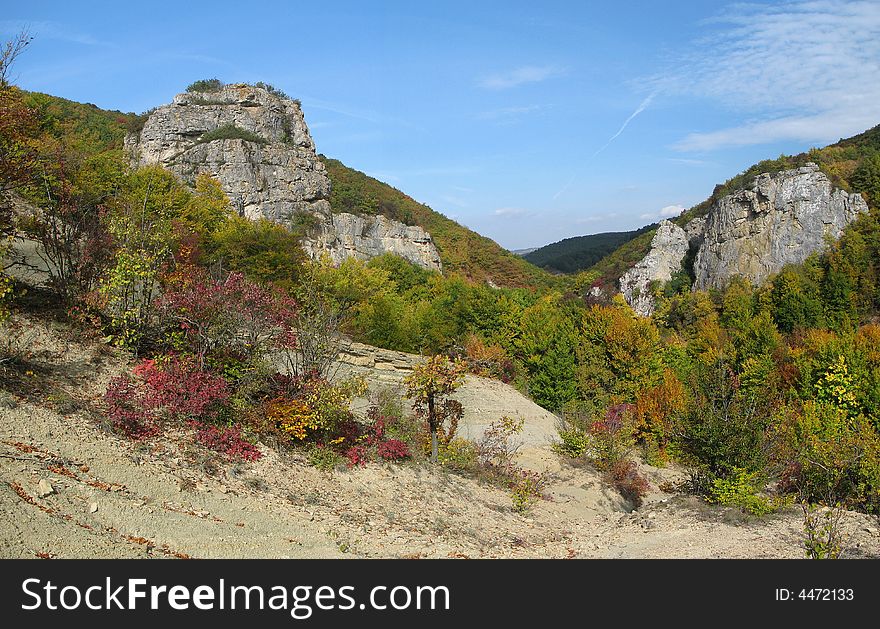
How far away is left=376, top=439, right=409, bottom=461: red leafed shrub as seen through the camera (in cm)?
1623

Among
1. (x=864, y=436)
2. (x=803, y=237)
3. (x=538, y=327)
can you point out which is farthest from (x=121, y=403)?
(x=803, y=237)

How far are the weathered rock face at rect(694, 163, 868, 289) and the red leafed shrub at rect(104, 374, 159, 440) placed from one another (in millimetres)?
62419

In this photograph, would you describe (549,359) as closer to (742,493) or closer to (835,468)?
(835,468)

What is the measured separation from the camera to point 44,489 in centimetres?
909

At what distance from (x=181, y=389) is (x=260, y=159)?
4862cm

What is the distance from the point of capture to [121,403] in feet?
42.4

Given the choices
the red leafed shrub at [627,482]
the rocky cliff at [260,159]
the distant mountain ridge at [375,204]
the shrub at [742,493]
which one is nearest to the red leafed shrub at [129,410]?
the shrub at [742,493]

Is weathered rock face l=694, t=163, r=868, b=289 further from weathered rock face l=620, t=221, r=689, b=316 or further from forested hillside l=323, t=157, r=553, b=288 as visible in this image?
forested hillside l=323, t=157, r=553, b=288

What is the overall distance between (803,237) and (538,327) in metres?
37.6

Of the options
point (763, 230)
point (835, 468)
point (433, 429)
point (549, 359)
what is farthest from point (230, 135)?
point (835, 468)

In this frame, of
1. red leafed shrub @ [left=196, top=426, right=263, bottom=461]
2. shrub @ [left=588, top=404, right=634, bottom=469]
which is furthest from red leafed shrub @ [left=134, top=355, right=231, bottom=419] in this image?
shrub @ [left=588, top=404, right=634, bottom=469]

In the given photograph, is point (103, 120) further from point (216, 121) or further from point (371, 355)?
point (371, 355)

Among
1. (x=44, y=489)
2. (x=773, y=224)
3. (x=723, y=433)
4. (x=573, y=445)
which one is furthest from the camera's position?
(x=773, y=224)

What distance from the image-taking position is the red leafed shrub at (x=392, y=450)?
1623 cm
